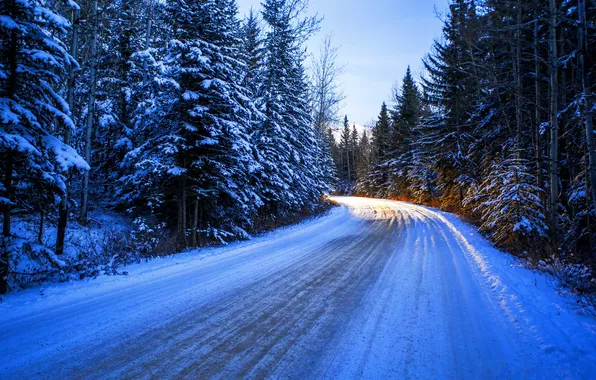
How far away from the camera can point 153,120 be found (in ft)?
31.8

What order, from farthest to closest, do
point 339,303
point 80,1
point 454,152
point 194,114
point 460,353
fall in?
point 454,152 < point 80,1 < point 194,114 < point 339,303 < point 460,353

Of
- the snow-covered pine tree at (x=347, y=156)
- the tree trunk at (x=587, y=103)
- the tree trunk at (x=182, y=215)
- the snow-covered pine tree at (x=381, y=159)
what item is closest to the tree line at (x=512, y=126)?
the tree trunk at (x=587, y=103)

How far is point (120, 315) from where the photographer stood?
4.03 meters

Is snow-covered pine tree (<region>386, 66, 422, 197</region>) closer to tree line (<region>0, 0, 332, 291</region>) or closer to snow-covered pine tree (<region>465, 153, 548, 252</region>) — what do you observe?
tree line (<region>0, 0, 332, 291</region>)

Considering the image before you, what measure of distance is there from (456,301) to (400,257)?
283 cm

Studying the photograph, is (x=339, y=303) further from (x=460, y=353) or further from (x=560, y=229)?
(x=560, y=229)

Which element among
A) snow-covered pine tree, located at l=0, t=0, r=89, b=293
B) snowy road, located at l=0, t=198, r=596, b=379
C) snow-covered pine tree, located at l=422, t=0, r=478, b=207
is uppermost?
snow-covered pine tree, located at l=422, t=0, r=478, b=207

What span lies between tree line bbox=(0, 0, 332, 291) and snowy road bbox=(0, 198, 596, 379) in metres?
1.98

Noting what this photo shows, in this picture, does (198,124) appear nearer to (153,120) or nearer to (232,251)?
(153,120)

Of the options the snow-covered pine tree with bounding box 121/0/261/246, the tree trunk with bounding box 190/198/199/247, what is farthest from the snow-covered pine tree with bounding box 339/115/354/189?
the tree trunk with bounding box 190/198/199/247

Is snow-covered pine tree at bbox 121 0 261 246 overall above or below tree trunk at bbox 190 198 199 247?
above

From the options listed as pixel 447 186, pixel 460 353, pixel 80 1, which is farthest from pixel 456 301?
pixel 447 186

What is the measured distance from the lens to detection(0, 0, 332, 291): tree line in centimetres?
483

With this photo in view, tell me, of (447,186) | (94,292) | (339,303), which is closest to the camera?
(339,303)
